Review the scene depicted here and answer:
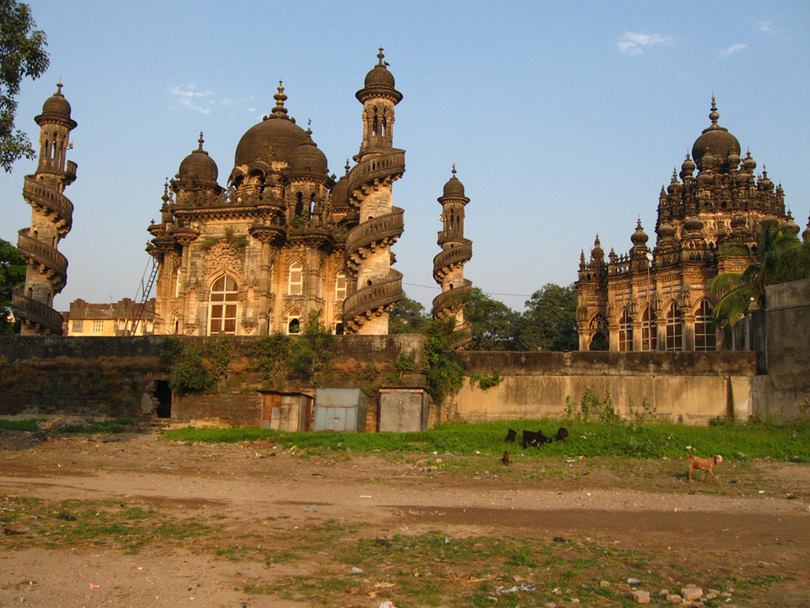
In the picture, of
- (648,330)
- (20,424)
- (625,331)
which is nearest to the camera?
(20,424)

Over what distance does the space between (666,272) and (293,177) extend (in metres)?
19.1

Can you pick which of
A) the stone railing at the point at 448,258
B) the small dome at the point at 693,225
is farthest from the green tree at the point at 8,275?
the small dome at the point at 693,225

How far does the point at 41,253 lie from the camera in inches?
1241

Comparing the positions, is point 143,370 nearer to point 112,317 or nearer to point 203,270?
point 203,270

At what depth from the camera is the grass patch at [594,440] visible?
1867cm

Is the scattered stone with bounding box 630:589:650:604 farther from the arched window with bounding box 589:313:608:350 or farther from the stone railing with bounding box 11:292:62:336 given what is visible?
the arched window with bounding box 589:313:608:350

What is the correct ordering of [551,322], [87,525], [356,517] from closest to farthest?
1. [87,525]
2. [356,517]
3. [551,322]

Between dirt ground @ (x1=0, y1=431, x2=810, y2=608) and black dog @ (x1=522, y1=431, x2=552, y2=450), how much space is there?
136 centimetres

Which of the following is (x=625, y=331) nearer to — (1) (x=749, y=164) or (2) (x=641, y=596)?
(1) (x=749, y=164)

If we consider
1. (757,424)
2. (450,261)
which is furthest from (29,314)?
(757,424)

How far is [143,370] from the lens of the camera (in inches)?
972

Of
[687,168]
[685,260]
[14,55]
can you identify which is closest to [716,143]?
[687,168]

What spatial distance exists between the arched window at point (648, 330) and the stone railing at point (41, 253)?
27.9 m

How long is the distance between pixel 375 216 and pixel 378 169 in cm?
157
